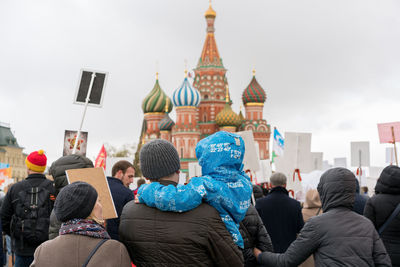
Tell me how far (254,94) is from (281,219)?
51.5m

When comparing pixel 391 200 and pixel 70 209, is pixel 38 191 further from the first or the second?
pixel 391 200

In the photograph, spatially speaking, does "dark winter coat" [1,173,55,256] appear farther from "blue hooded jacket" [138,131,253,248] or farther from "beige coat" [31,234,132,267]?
"blue hooded jacket" [138,131,253,248]

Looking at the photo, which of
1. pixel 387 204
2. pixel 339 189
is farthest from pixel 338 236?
pixel 387 204

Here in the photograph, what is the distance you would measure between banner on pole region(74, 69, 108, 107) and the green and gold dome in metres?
47.9

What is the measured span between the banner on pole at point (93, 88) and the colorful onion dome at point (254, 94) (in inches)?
2020

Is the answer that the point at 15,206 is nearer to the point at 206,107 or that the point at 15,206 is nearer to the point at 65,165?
the point at 65,165

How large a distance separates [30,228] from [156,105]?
5369 cm

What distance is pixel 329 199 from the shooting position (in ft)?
11.6

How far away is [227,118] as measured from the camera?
53781 millimetres

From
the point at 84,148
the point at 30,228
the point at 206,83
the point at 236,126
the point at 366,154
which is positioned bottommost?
the point at 30,228

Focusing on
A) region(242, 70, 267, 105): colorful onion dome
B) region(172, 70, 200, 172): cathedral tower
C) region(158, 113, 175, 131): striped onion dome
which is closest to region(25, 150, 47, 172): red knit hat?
region(172, 70, 200, 172): cathedral tower

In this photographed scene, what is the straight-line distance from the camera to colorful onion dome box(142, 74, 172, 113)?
58500 mm

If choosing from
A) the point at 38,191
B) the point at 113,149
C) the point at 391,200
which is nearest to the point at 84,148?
the point at 38,191

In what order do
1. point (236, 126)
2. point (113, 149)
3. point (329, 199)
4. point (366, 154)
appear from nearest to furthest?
point (329, 199) < point (366, 154) < point (236, 126) < point (113, 149)
